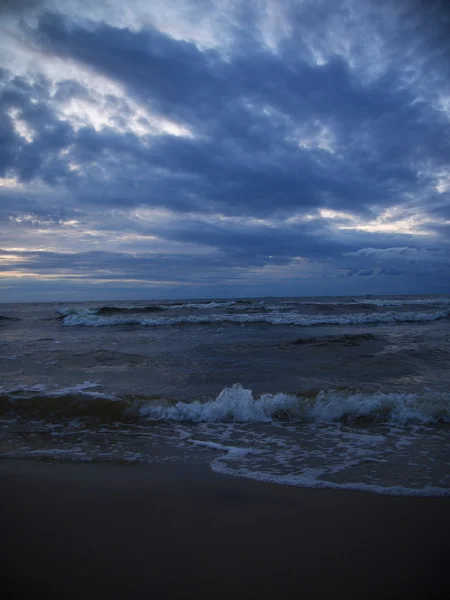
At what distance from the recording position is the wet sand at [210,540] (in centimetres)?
209

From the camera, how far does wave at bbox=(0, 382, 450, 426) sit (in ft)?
18.1

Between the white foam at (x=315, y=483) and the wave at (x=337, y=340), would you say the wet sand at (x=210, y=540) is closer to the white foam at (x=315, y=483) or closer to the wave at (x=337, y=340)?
the white foam at (x=315, y=483)

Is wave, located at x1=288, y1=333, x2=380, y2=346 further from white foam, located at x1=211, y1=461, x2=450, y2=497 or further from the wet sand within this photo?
the wet sand

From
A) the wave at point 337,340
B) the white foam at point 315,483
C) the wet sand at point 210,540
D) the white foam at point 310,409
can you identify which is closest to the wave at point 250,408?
the white foam at point 310,409

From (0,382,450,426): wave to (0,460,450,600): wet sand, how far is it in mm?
2195

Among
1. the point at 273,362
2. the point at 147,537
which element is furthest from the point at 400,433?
the point at 273,362

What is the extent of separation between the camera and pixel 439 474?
3582mm

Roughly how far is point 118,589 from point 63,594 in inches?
12.4

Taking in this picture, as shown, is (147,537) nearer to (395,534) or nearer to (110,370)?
(395,534)

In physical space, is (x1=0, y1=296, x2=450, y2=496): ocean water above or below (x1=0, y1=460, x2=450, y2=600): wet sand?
below

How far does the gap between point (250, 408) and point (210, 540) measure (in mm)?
3322

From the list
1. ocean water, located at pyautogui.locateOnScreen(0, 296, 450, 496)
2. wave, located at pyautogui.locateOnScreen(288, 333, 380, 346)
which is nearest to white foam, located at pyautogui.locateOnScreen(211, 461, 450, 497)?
ocean water, located at pyautogui.locateOnScreen(0, 296, 450, 496)

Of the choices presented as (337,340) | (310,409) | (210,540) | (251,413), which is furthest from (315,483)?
(337,340)

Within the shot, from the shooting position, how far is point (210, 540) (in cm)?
254
